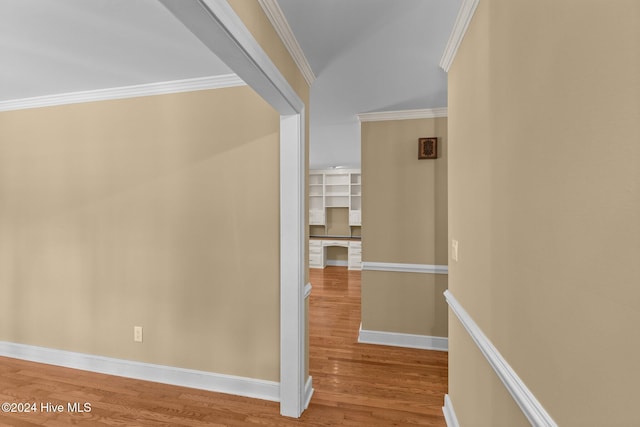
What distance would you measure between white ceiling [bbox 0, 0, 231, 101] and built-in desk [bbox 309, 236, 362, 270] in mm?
4997

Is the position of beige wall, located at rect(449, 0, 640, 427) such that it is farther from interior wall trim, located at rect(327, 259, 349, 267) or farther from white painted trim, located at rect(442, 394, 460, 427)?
interior wall trim, located at rect(327, 259, 349, 267)

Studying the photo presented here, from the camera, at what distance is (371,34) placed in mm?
1697

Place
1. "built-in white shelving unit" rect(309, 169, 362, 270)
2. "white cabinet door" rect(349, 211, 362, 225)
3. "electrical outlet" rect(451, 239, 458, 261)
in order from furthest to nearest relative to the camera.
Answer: "white cabinet door" rect(349, 211, 362, 225), "built-in white shelving unit" rect(309, 169, 362, 270), "electrical outlet" rect(451, 239, 458, 261)

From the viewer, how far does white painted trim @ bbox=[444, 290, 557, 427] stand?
77 centimetres

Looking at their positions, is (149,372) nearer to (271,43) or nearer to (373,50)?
(271,43)

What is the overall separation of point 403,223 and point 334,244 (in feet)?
12.6

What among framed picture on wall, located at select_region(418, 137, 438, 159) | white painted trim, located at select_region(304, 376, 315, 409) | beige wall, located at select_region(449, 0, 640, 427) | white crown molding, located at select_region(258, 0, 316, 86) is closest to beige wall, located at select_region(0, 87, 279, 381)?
white painted trim, located at select_region(304, 376, 315, 409)

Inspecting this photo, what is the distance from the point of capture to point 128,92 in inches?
94.3

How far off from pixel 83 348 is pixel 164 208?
4.95ft

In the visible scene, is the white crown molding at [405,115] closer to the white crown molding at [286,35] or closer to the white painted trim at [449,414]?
the white crown molding at [286,35]

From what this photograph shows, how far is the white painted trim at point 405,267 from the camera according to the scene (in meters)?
2.93

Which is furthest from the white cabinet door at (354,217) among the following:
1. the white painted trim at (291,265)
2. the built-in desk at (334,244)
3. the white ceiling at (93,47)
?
the white ceiling at (93,47)

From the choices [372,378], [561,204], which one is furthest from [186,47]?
[372,378]

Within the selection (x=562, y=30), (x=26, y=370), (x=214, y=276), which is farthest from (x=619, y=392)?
(x=26, y=370)
